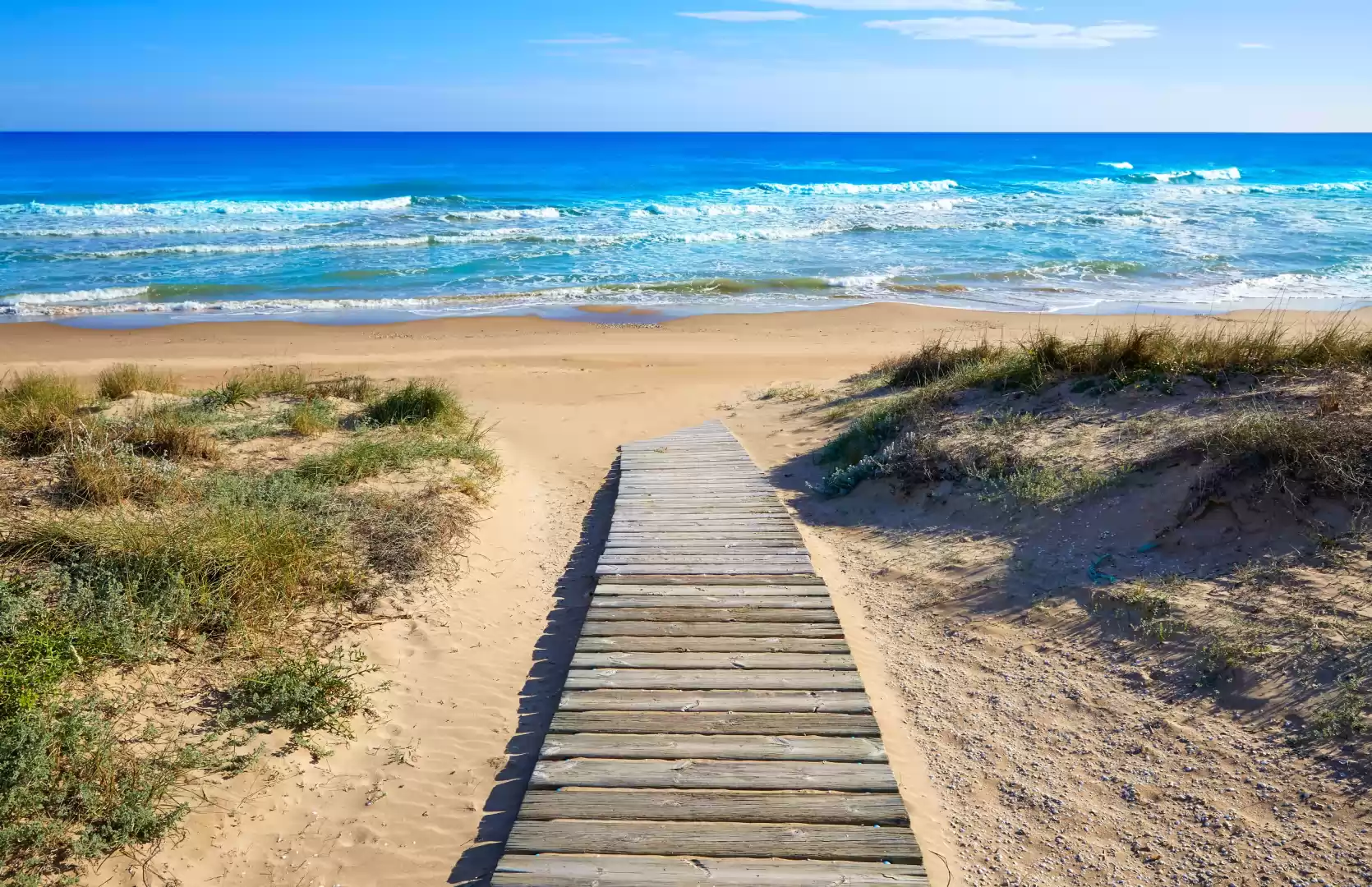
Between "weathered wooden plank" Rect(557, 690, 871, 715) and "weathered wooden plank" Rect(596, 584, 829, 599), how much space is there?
4.10 ft

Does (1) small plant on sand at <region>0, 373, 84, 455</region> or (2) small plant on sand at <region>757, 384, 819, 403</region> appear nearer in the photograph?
(1) small plant on sand at <region>0, 373, 84, 455</region>

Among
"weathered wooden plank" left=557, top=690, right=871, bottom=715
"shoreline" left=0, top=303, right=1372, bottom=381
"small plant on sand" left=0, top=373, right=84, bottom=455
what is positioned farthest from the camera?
"shoreline" left=0, top=303, right=1372, bottom=381

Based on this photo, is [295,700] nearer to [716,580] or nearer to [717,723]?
[717,723]

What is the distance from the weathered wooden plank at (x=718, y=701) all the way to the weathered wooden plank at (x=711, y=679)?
3 cm

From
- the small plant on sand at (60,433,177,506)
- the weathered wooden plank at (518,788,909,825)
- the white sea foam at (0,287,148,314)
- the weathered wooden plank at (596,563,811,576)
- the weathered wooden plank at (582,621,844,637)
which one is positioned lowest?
the weathered wooden plank at (518,788,909,825)

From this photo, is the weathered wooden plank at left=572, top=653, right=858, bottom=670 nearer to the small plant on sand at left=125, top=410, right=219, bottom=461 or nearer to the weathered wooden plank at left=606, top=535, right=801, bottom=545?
the weathered wooden plank at left=606, top=535, right=801, bottom=545

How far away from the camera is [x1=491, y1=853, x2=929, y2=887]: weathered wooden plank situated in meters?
3.77

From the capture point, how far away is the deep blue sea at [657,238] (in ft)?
72.2

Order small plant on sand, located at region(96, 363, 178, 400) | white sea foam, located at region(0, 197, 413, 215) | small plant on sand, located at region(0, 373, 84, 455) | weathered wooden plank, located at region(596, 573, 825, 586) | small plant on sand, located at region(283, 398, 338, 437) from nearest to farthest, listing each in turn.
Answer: weathered wooden plank, located at region(596, 573, 825, 586) → small plant on sand, located at region(0, 373, 84, 455) → small plant on sand, located at region(283, 398, 338, 437) → small plant on sand, located at region(96, 363, 178, 400) → white sea foam, located at region(0, 197, 413, 215)

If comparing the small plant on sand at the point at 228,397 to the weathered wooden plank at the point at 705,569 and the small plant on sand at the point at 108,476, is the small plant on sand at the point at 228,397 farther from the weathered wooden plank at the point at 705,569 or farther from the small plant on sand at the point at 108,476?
the weathered wooden plank at the point at 705,569

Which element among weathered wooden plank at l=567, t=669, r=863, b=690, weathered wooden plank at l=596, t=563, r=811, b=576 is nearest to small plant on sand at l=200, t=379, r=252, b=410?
weathered wooden plank at l=596, t=563, r=811, b=576

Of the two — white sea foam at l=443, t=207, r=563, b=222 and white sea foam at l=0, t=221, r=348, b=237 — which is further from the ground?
white sea foam at l=443, t=207, r=563, b=222

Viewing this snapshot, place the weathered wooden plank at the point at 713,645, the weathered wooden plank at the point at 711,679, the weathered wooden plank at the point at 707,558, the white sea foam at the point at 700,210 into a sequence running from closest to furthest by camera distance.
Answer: the weathered wooden plank at the point at 711,679
the weathered wooden plank at the point at 713,645
the weathered wooden plank at the point at 707,558
the white sea foam at the point at 700,210

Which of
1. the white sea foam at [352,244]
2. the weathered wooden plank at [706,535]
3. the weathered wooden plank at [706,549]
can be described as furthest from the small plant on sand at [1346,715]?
the white sea foam at [352,244]
